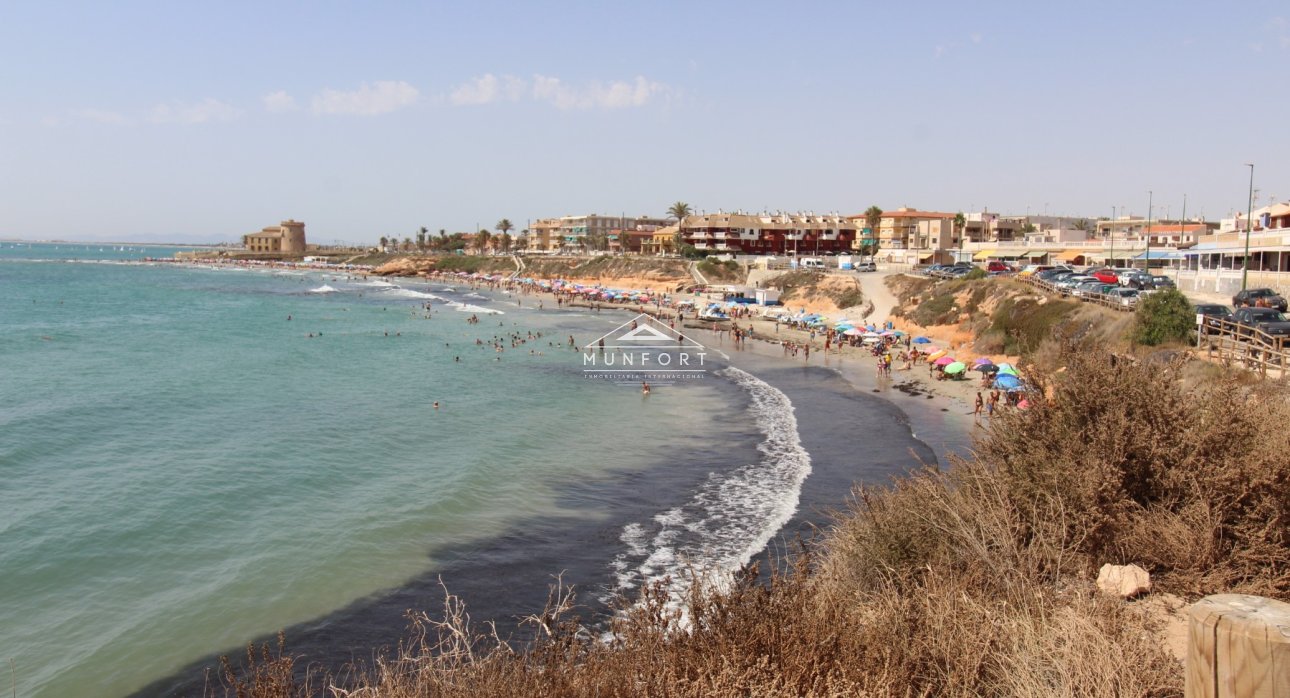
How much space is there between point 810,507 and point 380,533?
9.02m

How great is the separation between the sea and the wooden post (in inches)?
288

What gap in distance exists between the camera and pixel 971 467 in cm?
936

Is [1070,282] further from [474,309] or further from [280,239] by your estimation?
[280,239]

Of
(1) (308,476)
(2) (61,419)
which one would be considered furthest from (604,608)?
(2) (61,419)

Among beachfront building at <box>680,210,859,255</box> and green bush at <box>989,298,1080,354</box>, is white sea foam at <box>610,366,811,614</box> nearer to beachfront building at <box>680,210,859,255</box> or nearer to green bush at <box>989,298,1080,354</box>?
green bush at <box>989,298,1080,354</box>

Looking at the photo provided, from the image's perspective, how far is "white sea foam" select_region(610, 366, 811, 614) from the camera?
14203 mm

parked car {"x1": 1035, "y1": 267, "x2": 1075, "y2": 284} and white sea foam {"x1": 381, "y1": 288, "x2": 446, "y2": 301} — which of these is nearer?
parked car {"x1": 1035, "y1": 267, "x2": 1075, "y2": 284}

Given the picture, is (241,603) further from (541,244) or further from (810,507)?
(541,244)

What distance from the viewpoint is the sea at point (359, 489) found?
12.6 metres

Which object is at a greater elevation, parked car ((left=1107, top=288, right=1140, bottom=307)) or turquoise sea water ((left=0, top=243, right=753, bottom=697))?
parked car ((left=1107, top=288, right=1140, bottom=307))

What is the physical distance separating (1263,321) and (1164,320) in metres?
2.59

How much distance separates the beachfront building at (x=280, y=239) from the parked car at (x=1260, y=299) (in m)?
178

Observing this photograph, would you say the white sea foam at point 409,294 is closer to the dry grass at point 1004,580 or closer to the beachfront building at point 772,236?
the beachfront building at point 772,236

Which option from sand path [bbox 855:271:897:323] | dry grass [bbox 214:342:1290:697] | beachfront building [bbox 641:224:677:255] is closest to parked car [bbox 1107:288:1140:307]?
sand path [bbox 855:271:897:323]
